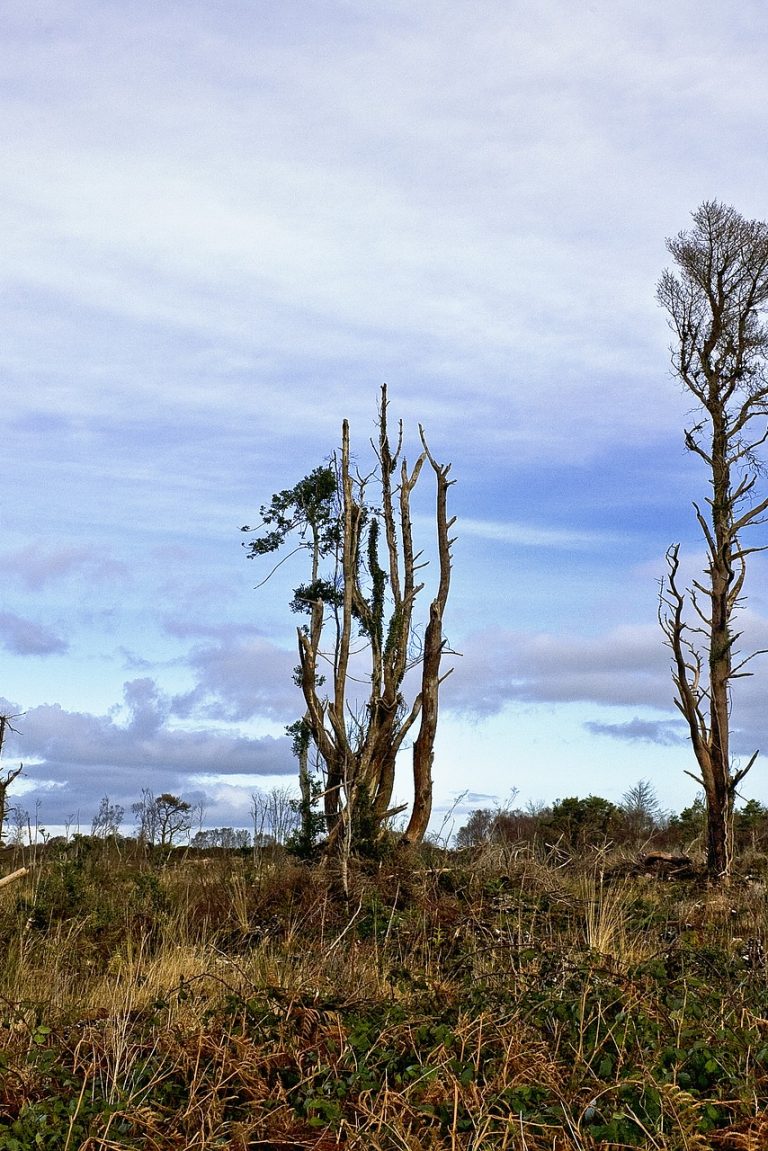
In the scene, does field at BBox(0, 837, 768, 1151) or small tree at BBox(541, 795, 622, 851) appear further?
small tree at BBox(541, 795, 622, 851)

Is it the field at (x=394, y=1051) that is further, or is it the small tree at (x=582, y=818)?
the small tree at (x=582, y=818)

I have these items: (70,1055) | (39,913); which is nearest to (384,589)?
(39,913)

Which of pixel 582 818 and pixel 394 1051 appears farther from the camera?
pixel 582 818

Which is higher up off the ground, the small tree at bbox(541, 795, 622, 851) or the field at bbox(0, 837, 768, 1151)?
the small tree at bbox(541, 795, 622, 851)

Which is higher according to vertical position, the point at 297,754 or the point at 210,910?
the point at 297,754

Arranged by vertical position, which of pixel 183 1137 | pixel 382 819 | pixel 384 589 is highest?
pixel 384 589

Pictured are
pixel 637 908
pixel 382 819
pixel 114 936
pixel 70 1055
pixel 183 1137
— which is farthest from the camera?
pixel 382 819

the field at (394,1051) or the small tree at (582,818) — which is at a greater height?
the small tree at (582,818)

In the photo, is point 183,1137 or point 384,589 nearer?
point 183,1137

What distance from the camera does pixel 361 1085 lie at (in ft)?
15.9

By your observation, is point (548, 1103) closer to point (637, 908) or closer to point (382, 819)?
point (637, 908)

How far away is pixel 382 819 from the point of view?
14461 mm

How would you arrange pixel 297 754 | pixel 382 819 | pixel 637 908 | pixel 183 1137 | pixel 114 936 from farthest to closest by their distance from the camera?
1. pixel 297 754
2. pixel 382 819
3. pixel 637 908
4. pixel 114 936
5. pixel 183 1137

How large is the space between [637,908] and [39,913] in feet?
19.9
